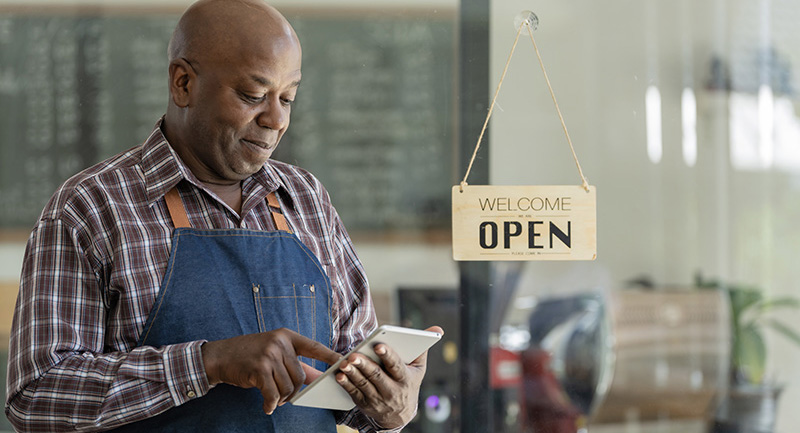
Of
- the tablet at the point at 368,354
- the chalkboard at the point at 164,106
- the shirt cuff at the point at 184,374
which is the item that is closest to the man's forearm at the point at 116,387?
the shirt cuff at the point at 184,374

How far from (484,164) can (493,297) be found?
1.30 feet

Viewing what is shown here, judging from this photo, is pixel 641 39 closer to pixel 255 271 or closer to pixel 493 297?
pixel 493 297

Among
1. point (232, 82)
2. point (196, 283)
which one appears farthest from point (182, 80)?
point (196, 283)

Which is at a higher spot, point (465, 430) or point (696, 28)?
point (696, 28)

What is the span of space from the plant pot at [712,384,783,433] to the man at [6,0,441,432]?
123cm

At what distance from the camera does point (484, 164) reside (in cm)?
185

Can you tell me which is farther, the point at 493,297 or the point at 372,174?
the point at 372,174

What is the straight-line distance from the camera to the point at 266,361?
46.0 inches

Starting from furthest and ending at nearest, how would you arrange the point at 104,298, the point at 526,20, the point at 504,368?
the point at 504,368
the point at 526,20
the point at 104,298

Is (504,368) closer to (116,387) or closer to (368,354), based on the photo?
(368,354)

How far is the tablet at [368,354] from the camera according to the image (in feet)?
3.76

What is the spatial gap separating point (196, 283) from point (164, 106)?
1085 millimetres

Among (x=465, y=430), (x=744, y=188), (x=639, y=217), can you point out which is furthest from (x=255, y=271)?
(x=744, y=188)

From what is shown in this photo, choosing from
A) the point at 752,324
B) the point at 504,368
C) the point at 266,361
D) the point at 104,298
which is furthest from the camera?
the point at 752,324
